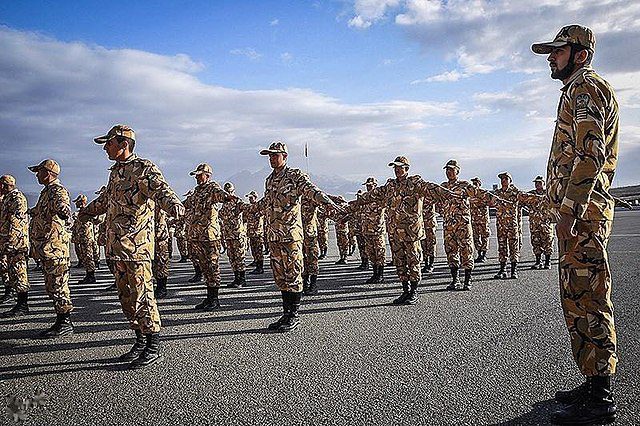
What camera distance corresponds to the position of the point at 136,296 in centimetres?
516

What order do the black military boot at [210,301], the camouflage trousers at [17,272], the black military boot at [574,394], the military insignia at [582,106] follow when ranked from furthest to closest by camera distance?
the camouflage trousers at [17,272], the black military boot at [210,301], the black military boot at [574,394], the military insignia at [582,106]

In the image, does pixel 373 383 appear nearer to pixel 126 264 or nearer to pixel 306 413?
pixel 306 413

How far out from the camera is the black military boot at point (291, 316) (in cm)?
637

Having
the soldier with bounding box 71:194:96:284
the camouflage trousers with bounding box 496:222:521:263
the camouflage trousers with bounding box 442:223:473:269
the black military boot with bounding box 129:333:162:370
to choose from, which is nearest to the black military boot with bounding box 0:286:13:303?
the soldier with bounding box 71:194:96:284

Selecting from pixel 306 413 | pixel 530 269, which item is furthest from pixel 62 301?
pixel 530 269

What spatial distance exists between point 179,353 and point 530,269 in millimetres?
8821

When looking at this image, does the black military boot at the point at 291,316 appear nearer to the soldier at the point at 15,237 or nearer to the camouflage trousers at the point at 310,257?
the camouflage trousers at the point at 310,257

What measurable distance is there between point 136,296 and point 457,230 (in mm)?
6383

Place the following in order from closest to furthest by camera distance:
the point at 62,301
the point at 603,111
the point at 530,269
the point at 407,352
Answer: the point at 603,111 < the point at 407,352 < the point at 62,301 < the point at 530,269

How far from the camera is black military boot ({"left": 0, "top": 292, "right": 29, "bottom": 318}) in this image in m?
7.97

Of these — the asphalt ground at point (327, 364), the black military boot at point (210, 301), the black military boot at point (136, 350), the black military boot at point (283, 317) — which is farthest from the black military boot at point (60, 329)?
the black military boot at point (283, 317)

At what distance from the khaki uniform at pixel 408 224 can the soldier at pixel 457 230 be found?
4.57 feet

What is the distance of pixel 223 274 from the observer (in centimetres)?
1247

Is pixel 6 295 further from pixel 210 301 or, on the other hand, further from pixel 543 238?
pixel 543 238
